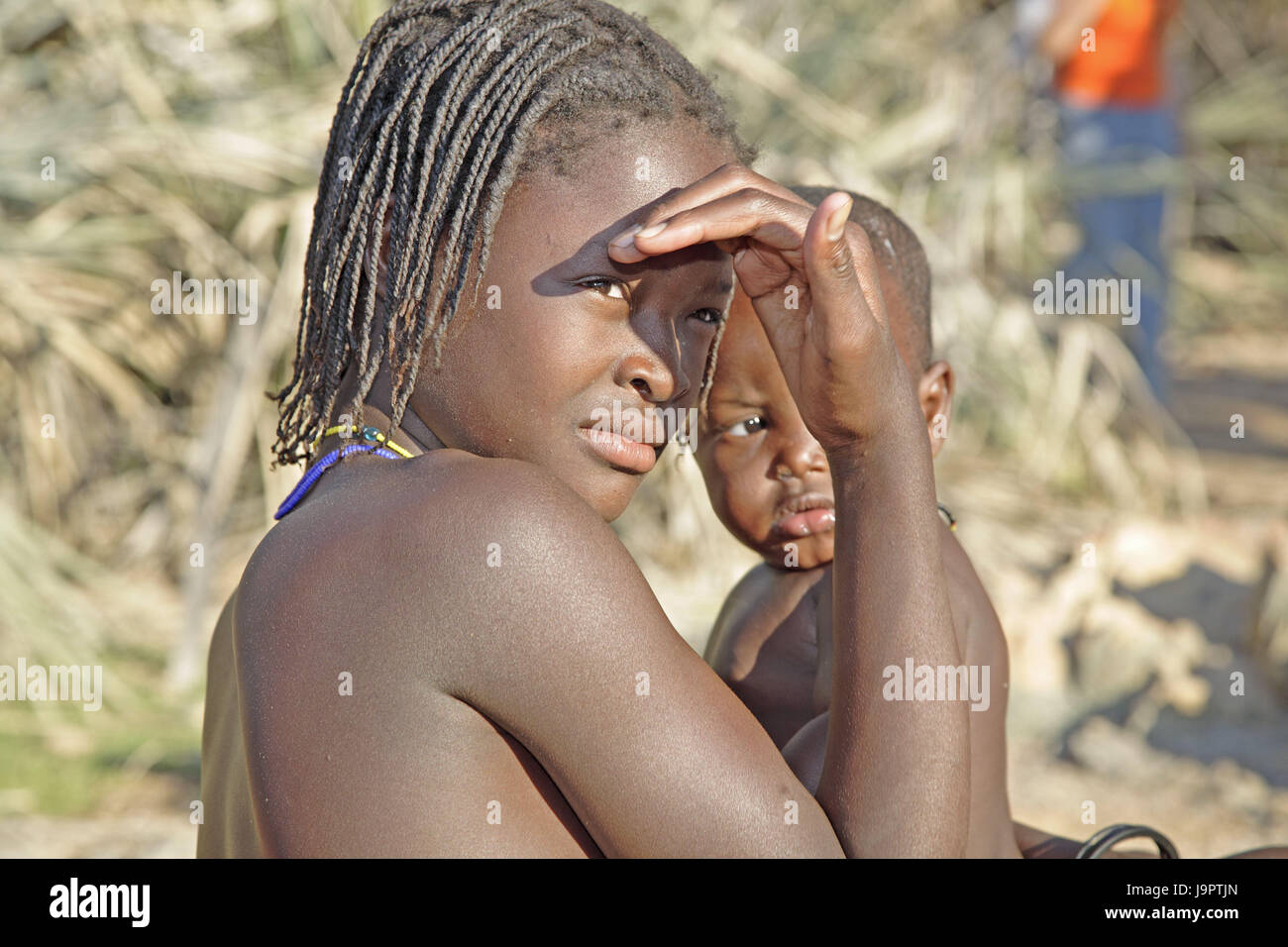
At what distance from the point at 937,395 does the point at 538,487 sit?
1080 millimetres

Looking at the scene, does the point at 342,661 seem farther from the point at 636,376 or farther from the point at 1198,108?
the point at 1198,108

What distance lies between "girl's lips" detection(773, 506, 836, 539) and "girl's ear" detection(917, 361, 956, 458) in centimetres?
24

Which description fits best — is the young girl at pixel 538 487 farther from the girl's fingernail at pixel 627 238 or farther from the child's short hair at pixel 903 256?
the child's short hair at pixel 903 256

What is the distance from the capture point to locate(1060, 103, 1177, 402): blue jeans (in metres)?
6.00

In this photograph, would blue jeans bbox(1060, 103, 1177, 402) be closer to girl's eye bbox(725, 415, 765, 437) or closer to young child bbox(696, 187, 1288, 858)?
young child bbox(696, 187, 1288, 858)

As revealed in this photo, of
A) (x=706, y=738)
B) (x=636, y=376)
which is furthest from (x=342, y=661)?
(x=636, y=376)

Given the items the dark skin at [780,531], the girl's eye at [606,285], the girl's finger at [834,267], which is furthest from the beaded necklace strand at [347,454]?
the dark skin at [780,531]

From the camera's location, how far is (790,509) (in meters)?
2.12

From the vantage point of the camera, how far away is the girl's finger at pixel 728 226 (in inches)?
55.2

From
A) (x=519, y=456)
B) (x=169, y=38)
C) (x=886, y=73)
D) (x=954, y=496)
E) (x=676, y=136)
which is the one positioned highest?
(x=886, y=73)

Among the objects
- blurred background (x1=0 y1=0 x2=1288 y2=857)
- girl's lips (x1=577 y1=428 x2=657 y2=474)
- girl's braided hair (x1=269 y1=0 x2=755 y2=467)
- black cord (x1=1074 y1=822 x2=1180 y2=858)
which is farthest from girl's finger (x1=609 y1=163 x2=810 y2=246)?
blurred background (x1=0 y1=0 x2=1288 y2=857)

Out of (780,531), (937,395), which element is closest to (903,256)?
(937,395)
